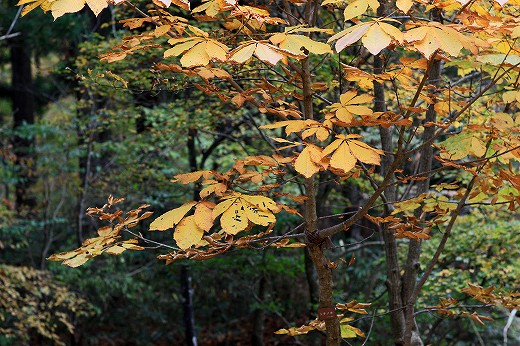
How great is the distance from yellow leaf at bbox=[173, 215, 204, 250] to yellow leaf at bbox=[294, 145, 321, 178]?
29cm

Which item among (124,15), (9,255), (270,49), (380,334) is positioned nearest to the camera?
(270,49)

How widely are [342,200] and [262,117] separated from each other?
1.57 meters

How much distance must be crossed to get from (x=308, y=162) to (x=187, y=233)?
0.35m

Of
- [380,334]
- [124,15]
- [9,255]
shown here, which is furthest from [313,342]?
[9,255]

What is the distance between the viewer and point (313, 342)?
5527 mm

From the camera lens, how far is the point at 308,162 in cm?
144

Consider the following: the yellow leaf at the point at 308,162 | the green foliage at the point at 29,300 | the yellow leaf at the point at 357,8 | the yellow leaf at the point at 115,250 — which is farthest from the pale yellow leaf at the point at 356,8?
the green foliage at the point at 29,300

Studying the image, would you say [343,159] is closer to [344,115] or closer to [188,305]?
[344,115]

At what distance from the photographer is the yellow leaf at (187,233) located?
4.57 feet

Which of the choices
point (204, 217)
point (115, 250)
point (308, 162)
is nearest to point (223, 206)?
point (204, 217)

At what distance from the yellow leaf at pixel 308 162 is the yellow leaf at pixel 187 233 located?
29cm

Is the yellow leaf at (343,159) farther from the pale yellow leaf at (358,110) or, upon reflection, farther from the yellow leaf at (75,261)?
the yellow leaf at (75,261)

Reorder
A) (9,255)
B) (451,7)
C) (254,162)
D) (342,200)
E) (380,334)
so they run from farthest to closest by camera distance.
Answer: (9,255)
(342,200)
(380,334)
(254,162)
(451,7)

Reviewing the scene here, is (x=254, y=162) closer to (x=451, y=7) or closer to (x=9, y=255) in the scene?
(x=451, y=7)
